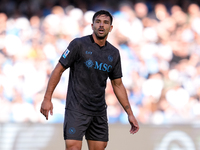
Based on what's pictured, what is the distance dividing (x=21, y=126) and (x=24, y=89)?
29.5 inches

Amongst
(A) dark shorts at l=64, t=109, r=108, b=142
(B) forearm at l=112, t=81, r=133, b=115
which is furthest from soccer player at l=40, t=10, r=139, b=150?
(B) forearm at l=112, t=81, r=133, b=115

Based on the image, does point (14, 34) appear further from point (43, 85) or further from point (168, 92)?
point (168, 92)

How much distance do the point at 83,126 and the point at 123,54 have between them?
3.59m

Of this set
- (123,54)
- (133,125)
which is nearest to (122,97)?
(133,125)

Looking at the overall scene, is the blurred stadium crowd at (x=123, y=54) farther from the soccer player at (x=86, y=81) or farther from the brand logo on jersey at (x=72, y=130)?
the brand logo on jersey at (x=72, y=130)

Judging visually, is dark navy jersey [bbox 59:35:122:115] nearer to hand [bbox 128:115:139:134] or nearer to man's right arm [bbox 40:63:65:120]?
man's right arm [bbox 40:63:65:120]

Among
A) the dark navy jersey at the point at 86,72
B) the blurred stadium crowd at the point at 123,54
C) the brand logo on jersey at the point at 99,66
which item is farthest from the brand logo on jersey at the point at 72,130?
the blurred stadium crowd at the point at 123,54

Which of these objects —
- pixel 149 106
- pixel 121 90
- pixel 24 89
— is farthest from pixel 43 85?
pixel 121 90

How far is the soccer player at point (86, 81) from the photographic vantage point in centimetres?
375

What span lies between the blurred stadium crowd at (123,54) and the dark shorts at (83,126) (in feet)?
9.69

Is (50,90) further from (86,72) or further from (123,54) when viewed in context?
(123,54)

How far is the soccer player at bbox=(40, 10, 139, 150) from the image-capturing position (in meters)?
3.75

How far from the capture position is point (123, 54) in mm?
7203

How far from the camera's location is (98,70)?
12.6ft
